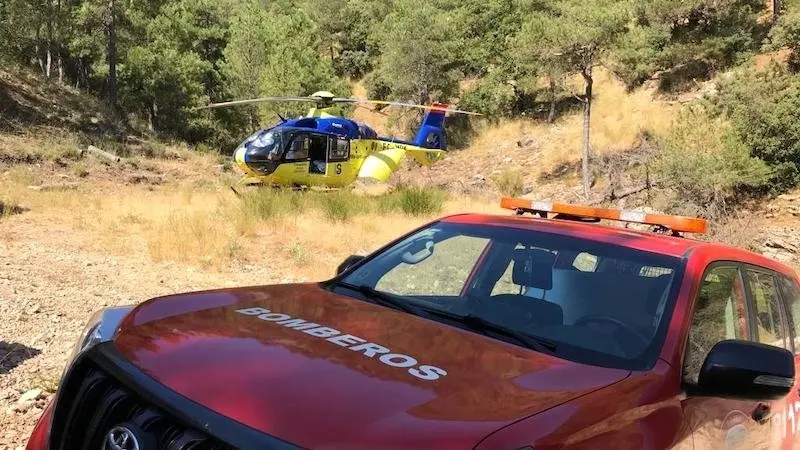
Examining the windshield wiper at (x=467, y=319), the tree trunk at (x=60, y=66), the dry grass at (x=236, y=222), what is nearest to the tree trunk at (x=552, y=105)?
the dry grass at (x=236, y=222)

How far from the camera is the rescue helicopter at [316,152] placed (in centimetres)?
1678

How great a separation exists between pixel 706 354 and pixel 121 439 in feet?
6.54

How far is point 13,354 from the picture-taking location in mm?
4859

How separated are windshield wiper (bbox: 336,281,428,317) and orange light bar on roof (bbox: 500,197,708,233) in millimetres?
1209

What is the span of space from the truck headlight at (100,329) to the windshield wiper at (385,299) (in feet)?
3.33

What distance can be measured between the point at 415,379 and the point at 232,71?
33.7 meters

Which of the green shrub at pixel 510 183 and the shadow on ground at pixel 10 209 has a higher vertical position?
the green shrub at pixel 510 183

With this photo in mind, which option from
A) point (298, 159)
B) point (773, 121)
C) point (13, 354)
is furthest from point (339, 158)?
point (13, 354)

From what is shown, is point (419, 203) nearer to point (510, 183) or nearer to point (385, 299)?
point (510, 183)

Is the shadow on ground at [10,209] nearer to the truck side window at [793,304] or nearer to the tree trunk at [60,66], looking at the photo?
the truck side window at [793,304]

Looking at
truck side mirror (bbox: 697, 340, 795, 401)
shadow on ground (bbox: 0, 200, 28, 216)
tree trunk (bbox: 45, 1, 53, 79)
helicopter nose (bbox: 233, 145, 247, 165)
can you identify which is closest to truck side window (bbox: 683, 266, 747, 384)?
truck side mirror (bbox: 697, 340, 795, 401)

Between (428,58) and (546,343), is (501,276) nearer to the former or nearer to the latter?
(546,343)

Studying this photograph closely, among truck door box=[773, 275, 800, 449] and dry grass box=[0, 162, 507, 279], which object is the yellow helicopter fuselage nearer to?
dry grass box=[0, 162, 507, 279]

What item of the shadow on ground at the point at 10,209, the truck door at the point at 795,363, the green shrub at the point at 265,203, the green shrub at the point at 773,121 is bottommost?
the shadow on ground at the point at 10,209
